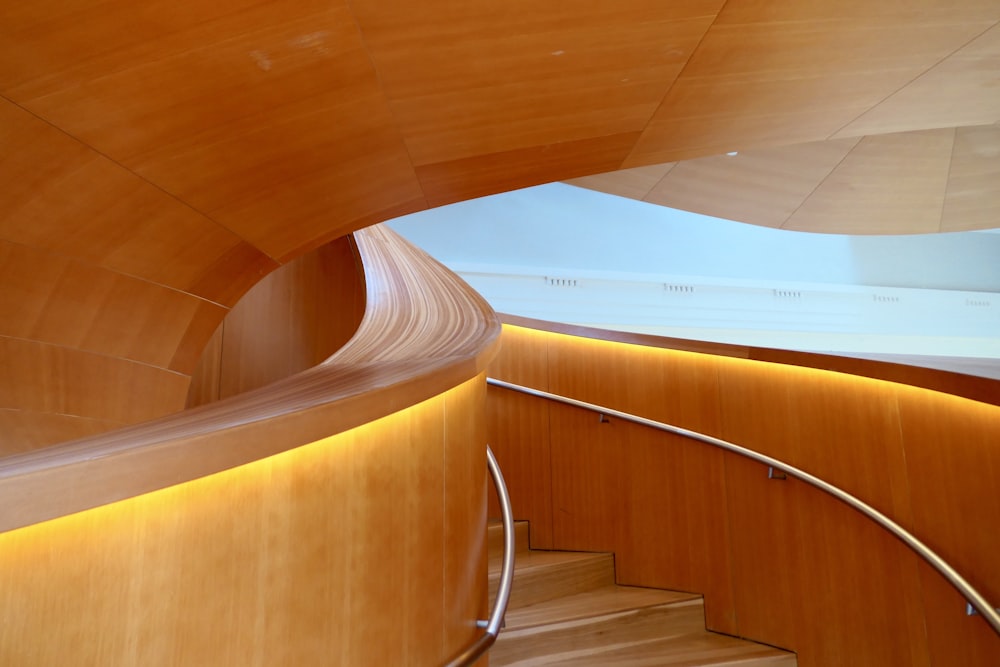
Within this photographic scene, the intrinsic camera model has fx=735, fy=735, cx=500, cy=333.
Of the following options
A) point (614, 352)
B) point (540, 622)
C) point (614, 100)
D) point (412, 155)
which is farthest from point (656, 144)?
point (540, 622)

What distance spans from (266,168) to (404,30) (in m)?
0.76

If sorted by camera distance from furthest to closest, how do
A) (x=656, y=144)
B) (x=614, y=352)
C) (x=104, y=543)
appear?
1. (x=614, y=352)
2. (x=656, y=144)
3. (x=104, y=543)

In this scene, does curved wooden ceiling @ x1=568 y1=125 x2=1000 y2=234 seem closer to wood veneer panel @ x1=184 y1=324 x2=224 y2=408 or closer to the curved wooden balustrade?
wood veneer panel @ x1=184 y1=324 x2=224 y2=408

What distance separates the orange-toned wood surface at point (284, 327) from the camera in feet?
13.6

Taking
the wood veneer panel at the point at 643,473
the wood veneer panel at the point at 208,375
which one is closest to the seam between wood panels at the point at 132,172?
the wood veneer panel at the point at 208,375

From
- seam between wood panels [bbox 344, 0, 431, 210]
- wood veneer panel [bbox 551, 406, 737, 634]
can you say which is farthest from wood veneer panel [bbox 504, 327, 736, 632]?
seam between wood panels [bbox 344, 0, 431, 210]

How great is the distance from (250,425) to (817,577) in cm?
277

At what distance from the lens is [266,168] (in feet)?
8.00

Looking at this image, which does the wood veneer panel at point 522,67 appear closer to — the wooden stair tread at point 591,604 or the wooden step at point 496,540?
the wooden step at point 496,540

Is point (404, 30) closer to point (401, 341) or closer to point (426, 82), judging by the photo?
point (426, 82)

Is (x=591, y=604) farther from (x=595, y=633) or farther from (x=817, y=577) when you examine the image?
(x=817, y=577)

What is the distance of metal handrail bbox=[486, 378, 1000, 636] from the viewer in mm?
2428

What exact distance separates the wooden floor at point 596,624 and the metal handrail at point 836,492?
0.69 metres

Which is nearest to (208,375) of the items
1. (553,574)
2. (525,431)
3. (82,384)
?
(82,384)
